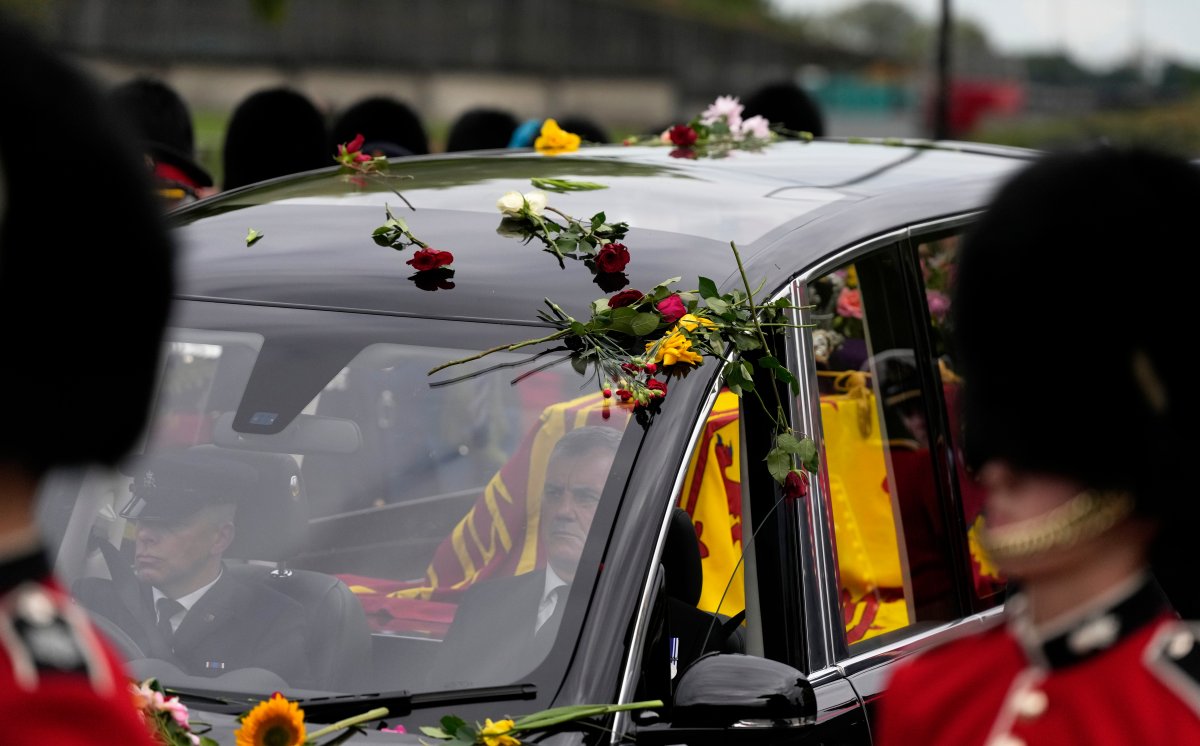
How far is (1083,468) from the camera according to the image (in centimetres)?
176

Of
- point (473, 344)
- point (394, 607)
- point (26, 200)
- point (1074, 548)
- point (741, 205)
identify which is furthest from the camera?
point (741, 205)

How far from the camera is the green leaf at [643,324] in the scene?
3.28 metres

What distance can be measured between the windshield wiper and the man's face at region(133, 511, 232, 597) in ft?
1.40

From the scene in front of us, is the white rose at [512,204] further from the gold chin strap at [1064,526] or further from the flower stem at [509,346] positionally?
the gold chin strap at [1064,526]

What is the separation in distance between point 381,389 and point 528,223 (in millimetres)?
467

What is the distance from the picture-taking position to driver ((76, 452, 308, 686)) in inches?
119

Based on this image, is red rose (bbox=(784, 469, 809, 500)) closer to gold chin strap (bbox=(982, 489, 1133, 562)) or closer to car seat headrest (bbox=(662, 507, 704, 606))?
car seat headrest (bbox=(662, 507, 704, 606))

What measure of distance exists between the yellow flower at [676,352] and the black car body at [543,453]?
45mm

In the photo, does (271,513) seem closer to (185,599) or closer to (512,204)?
(185,599)

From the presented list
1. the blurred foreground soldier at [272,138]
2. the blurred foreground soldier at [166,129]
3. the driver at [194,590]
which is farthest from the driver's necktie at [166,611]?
the blurred foreground soldier at [272,138]

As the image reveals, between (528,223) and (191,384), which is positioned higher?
(528,223)

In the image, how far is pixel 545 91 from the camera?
25.9m

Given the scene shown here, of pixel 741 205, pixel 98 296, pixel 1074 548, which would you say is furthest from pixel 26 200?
pixel 741 205

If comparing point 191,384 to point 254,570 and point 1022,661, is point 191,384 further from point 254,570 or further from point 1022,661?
point 1022,661
